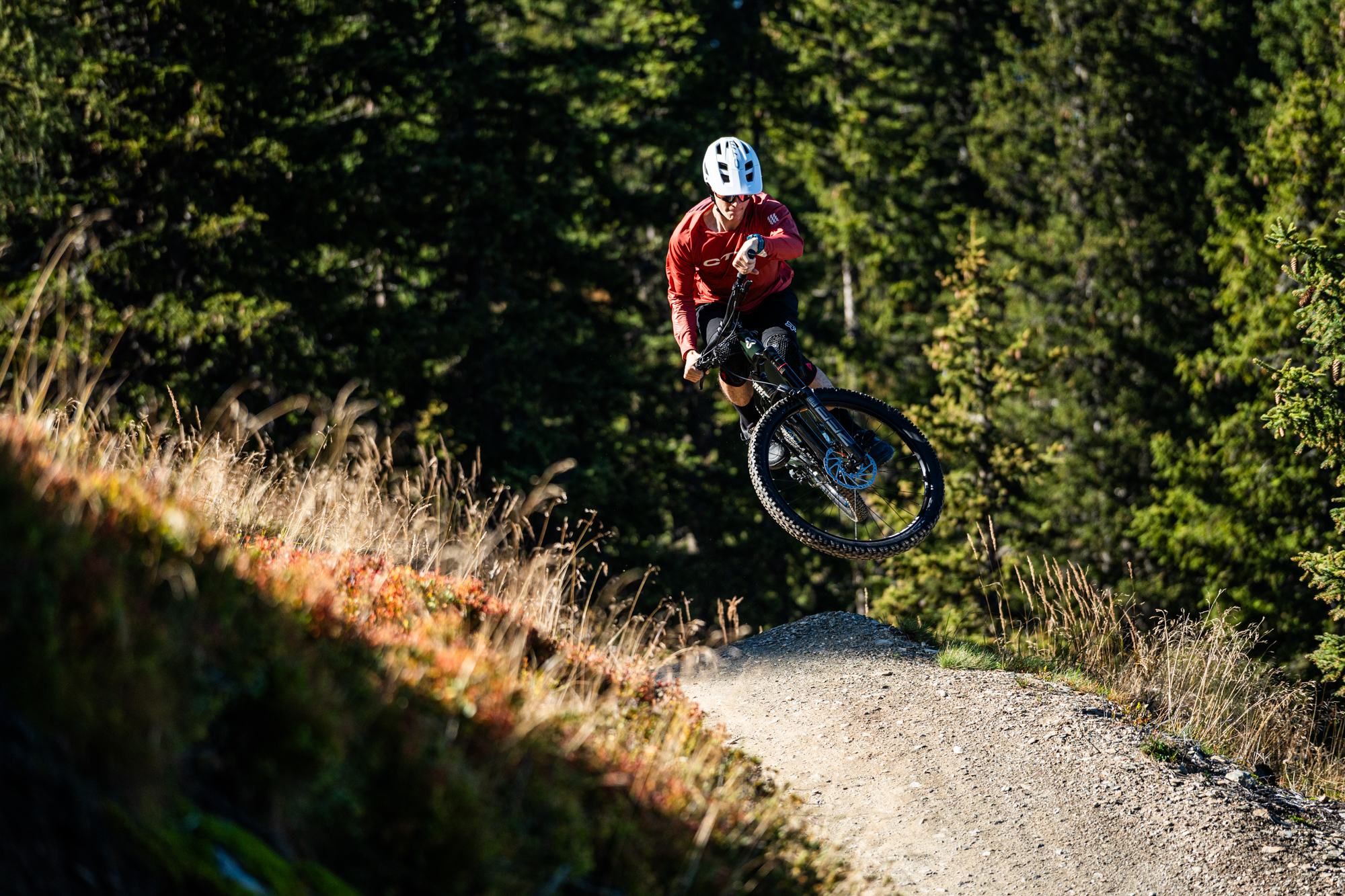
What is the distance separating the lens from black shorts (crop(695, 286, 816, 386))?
7.41 m

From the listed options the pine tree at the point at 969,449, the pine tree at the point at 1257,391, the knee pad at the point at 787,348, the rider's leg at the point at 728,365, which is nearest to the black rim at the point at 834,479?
the knee pad at the point at 787,348

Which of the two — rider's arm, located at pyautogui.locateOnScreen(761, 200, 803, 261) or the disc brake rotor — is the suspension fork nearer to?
the disc brake rotor

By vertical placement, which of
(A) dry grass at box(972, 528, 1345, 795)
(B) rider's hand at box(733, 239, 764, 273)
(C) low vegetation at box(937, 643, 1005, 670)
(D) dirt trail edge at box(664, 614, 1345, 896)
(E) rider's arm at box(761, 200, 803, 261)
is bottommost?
(D) dirt trail edge at box(664, 614, 1345, 896)

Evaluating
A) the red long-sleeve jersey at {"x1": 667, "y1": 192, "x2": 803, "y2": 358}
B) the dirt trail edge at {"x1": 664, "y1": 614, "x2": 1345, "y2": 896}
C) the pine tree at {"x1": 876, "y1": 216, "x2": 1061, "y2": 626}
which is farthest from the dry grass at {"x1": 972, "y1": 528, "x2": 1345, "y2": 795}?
the pine tree at {"x1": 876, "y1": 216, "x2": 1061, "y2": 626}

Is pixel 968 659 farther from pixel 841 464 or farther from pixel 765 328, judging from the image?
pixel 765 328

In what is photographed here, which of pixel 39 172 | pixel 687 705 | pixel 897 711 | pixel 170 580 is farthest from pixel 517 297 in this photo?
pixel 170 580

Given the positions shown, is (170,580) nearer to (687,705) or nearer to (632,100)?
(687,705)

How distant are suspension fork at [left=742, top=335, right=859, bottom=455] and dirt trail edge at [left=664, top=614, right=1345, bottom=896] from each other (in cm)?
183

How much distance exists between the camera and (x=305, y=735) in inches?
136

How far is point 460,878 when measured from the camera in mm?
→ 3566

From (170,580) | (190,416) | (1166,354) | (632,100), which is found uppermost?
(632,100)

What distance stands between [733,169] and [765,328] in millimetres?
1235

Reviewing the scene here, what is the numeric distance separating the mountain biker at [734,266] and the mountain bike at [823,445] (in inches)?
4.4

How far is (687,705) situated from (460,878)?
9.15ft
